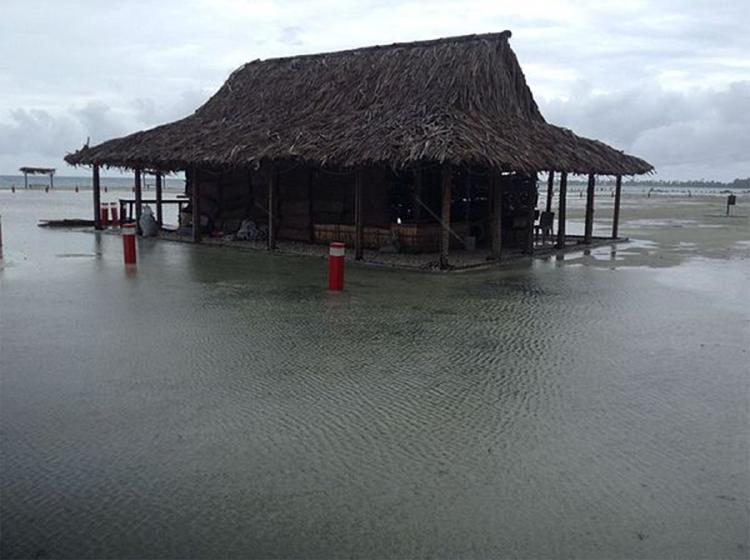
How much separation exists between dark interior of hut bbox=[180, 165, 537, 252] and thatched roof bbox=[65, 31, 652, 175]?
4.19 feet

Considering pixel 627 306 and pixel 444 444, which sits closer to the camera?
pixel 444 444

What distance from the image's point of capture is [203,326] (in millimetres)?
8008

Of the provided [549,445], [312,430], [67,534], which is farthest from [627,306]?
[67,534]

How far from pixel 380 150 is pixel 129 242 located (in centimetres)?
513

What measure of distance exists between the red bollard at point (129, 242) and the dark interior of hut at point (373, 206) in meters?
4.69

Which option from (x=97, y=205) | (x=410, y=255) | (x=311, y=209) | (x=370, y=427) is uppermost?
(x=311, y=209)

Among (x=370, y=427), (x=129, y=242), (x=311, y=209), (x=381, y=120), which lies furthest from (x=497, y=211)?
(x=370, y=427)

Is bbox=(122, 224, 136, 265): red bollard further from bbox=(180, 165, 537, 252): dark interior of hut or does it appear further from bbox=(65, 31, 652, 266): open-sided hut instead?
bbox=(180, 165, 537, 252): dark interior of hut

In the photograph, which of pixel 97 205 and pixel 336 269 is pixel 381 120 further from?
pixel 97 205

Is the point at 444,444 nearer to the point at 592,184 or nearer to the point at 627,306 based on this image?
the point at 627,306

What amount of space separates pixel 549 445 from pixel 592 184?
16042 mm

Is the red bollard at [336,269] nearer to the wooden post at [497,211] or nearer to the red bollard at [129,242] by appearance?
the red bollard at [129,242]

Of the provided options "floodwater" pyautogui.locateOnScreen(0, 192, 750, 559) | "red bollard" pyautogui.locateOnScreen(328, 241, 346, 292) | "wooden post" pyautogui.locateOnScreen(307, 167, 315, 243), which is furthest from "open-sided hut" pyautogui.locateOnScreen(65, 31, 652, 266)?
"floodwater" pyautogui.locateOnScreen(0, 192, 750, 559)

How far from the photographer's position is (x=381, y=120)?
590 inches
